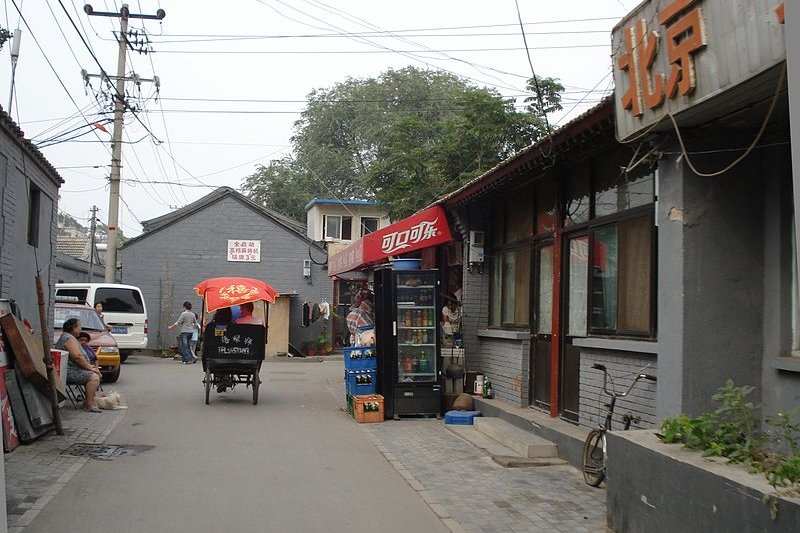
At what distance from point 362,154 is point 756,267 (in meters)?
41.6

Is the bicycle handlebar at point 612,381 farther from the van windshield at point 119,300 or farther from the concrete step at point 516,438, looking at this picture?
the van windshield at point 119,300

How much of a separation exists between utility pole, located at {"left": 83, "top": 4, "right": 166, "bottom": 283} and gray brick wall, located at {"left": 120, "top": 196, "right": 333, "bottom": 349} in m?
3.62

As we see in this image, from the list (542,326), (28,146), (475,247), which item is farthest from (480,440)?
(28,146)

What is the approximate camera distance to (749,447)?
4.97 metres

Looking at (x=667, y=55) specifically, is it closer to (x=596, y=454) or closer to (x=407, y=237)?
(x=596, y=454)

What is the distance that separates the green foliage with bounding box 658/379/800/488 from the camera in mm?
4508

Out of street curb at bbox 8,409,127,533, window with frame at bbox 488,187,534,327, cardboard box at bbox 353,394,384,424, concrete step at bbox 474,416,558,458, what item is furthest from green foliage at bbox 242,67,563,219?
street curb at bbox 8,409,127,533

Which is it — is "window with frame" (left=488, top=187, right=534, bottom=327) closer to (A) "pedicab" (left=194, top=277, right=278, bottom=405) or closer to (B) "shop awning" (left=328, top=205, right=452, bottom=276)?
(B) "shop awning" (left=328, top=205, right=452, bottom=276)

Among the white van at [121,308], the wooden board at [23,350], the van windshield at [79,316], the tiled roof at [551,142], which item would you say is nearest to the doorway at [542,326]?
the tiled roof at [551,142]

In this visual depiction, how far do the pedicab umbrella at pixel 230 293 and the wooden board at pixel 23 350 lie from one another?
3.82m

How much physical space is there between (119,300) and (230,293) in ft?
28.4

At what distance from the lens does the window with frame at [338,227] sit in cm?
3466

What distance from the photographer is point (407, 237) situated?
13070 mm

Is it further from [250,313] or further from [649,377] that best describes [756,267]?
[250,313]
